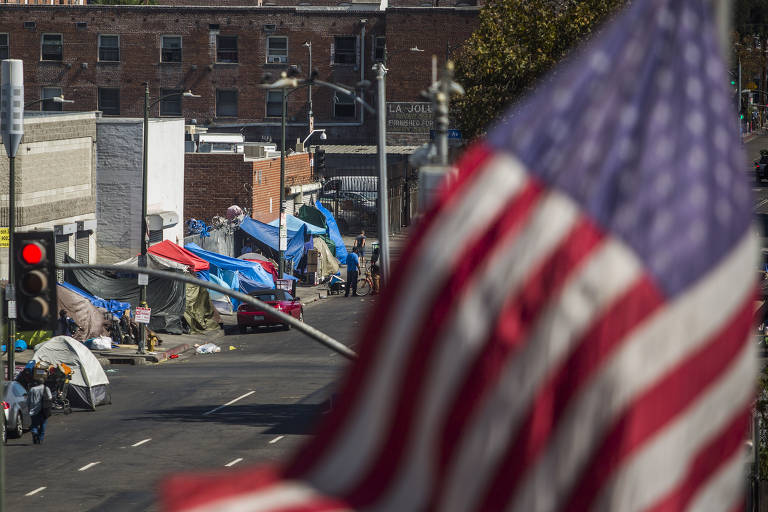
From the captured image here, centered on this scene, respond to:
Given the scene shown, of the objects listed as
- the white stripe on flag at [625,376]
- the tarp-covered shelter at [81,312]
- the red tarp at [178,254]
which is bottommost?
the tarp-covered shelter at [81,312]

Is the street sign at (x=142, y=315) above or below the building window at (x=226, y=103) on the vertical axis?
below

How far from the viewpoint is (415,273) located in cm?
349

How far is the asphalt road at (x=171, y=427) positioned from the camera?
23.3 metres

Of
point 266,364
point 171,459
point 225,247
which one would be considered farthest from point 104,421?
point 225,247

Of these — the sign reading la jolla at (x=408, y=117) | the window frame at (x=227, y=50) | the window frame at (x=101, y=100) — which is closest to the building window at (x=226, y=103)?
the window frame at (x=227, y=50)

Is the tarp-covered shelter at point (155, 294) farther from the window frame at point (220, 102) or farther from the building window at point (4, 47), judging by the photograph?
the building window at point (4, 47)

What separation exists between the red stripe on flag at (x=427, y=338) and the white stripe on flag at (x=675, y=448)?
1.84 feet

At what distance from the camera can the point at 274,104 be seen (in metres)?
79.9

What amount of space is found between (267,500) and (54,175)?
4168 centimetres

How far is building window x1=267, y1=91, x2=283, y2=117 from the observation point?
79.5 metres

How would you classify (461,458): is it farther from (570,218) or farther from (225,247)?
(225,247)

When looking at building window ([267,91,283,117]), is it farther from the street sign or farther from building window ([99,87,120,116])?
the street sign

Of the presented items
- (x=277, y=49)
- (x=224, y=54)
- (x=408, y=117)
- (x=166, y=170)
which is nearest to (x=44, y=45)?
(x=224, y=54)

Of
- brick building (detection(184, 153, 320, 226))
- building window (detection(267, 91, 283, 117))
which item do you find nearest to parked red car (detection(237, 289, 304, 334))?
brick building (detection(184, 153, 320, 226))
